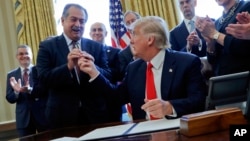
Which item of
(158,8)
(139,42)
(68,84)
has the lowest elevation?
(68,84)

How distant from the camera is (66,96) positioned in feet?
8.44

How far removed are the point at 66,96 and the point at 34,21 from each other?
382cm

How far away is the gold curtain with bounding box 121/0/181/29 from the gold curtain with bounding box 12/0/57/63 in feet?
4.48

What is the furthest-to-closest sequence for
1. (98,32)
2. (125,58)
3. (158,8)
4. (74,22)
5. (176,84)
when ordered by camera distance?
(158,8)
(98,32)
(125,58)
(74,22)
(176,84)

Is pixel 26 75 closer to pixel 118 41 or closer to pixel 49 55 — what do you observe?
pixel 118 41

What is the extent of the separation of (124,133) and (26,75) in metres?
3.46

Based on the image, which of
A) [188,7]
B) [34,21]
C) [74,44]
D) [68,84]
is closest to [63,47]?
[74,44]

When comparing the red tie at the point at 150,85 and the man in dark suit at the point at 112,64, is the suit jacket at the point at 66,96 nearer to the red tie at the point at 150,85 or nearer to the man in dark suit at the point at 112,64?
the man in dark suit at the point at 112,64

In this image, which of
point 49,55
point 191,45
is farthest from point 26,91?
point 191,45

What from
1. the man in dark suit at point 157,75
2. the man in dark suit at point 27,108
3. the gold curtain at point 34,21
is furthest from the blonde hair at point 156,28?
the gold curtain at point 34,21

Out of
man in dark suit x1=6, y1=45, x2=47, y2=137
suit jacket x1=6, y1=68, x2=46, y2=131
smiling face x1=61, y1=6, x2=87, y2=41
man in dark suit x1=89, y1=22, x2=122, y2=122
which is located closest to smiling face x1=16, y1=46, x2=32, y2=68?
man in dark suit x1=6, y1=45, x2=47, y2=137

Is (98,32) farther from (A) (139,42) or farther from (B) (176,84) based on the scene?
(B) (176,84)

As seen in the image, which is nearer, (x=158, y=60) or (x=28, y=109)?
(x=158, y=60)

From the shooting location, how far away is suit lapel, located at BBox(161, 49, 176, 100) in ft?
7.09
